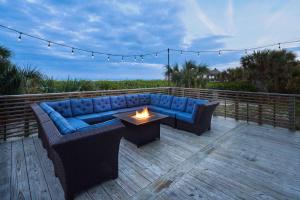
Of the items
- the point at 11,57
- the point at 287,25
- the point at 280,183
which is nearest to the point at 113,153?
the point at 280,183

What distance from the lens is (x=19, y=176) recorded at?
7.30 feet

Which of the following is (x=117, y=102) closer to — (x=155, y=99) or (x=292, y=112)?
(x=155, y=99)

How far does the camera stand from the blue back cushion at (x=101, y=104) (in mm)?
4426

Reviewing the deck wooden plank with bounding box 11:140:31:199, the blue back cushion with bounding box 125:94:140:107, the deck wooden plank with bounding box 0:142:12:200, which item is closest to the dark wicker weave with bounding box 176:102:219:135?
the blue back cushion with bounding box 125:94:140:107

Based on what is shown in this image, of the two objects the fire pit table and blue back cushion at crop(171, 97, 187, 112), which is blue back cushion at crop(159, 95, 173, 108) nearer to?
blue back cushion at crop(171, 97, 187, 112)

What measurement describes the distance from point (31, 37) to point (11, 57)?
1249mm

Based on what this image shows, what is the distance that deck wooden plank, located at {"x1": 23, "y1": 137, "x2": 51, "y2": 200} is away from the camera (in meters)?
1.88

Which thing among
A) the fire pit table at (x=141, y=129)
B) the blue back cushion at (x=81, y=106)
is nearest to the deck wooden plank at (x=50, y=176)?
the blue back cushion at (x=81, y=106)

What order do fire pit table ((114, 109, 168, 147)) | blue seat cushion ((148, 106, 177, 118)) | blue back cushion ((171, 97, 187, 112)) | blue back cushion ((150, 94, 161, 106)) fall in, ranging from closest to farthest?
fire pit table ((114, 109, 168, 147)), blue seat cushion ((148, 106, 177, 118)), blue back cushion ((171, 97, 187, 112)), blue back cushion ((150, 94, 161, 106))

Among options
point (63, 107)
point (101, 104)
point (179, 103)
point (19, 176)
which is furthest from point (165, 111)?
point (19, 176)

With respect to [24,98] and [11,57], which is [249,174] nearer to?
[24,98]

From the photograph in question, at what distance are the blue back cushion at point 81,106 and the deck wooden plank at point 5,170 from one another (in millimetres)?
1445

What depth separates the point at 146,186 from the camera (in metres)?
2.02

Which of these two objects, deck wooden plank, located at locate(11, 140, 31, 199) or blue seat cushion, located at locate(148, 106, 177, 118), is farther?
blue seat cushion, located at locate(148, 106, 177, 118)
